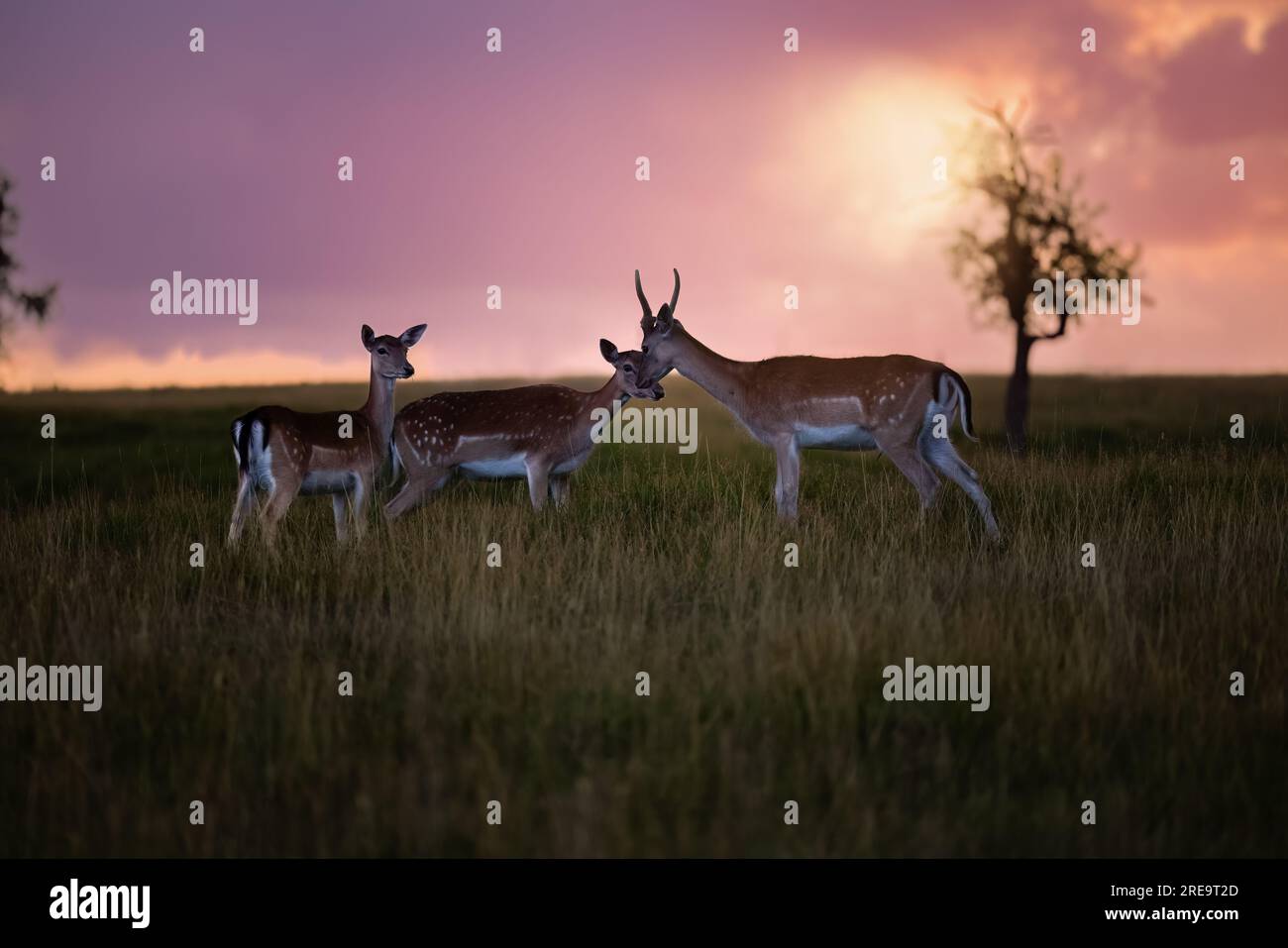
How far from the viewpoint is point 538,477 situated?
1096 centimetres

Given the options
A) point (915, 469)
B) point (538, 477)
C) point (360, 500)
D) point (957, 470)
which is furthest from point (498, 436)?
point (957, 470)

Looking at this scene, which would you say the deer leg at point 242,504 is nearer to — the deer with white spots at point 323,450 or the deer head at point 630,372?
the deer with white spots at point 323,450

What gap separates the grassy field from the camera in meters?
4.62

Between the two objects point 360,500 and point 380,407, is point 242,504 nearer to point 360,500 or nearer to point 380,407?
point 360,500

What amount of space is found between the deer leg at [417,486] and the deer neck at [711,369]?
259 cm

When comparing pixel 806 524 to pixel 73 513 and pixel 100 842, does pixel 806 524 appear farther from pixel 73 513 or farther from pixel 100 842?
pixel 73 513

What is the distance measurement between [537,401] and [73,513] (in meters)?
5.22

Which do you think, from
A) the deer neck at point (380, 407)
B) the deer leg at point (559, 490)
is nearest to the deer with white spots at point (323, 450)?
the deer neck at point (380, 407)

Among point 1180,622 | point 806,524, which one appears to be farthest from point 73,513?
point 1180,622

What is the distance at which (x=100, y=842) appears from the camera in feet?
15.1

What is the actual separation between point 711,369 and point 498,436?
2272mm

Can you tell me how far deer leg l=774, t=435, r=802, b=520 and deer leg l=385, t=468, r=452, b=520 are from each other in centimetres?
307

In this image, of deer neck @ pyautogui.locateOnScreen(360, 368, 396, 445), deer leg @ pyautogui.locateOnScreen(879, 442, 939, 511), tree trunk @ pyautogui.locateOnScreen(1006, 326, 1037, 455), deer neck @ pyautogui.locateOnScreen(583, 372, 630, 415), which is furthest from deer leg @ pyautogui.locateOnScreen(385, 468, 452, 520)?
tree trunk @ pyautogui.locateOnScreen(1006, 326, 1037, 455)
